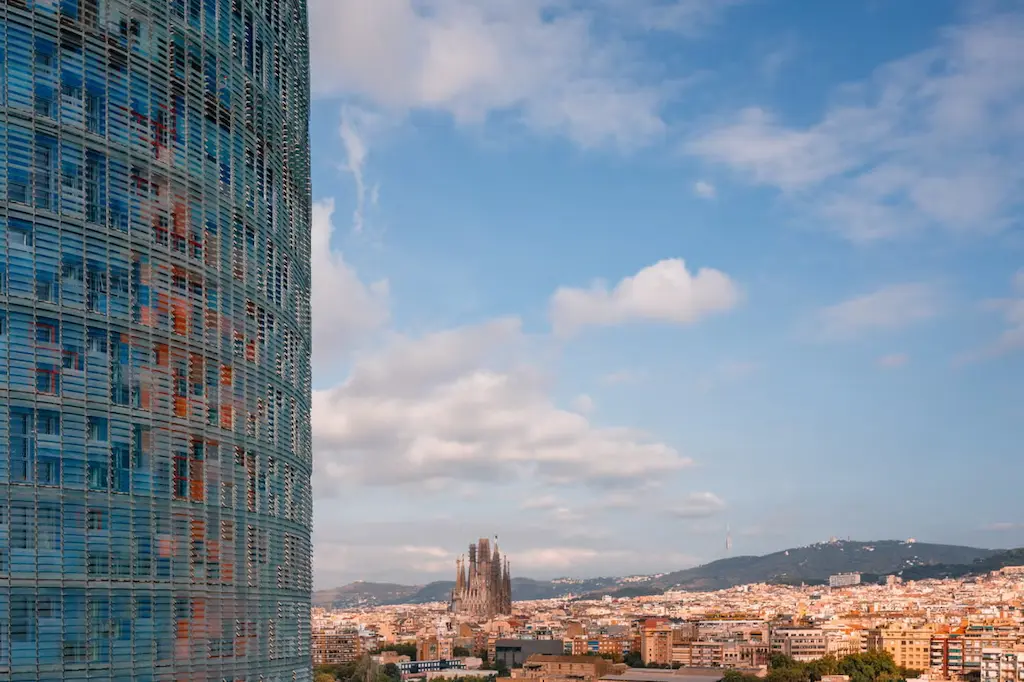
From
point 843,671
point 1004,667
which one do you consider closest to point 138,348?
point 1004,667

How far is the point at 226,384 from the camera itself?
1689 inches

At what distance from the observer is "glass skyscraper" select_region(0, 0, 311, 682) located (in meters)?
34.1

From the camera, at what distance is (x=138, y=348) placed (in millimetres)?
37594

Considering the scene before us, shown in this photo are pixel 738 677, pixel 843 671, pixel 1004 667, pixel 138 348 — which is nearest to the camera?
pixel 138 348

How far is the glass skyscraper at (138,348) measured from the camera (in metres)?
34.1

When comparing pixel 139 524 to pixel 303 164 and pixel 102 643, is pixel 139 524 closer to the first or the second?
pixel 102 643

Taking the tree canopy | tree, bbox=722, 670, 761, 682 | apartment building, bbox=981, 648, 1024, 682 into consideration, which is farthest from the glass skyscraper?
apartment building, bbox=981, 648, 1024, 682

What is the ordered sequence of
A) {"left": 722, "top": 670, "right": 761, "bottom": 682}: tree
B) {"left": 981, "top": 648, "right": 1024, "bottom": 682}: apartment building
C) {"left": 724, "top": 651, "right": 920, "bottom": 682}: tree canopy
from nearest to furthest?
{"left": 981, "top": 648, "right": 1024, "bottom": 682}: apartment building, {"left": 722, "top": 670, "right": 761, "bottom": 682}: tree, {"left": 724, "top": 651, "right": 920, "bottom": 682}: tree canopy

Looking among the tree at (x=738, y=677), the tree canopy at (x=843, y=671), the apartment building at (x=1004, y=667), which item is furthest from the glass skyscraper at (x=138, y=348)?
the apartment building at (x=1004, y=667)

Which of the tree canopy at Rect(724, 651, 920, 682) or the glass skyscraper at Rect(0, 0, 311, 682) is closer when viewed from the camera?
the glass skyscraper at Rect(0, 0, 311, 682)

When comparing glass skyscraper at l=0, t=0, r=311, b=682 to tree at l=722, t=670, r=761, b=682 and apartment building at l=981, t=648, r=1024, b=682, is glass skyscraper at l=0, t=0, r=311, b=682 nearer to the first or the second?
tree at l=722, t=670, r=761, b=682

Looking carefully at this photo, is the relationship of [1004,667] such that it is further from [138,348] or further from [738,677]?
[138,348]

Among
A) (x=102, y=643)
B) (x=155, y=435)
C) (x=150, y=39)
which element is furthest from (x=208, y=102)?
(x=102, y=643)

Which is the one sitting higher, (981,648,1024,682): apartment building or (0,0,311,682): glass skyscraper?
(0,0,311,682): glass skyscraper
